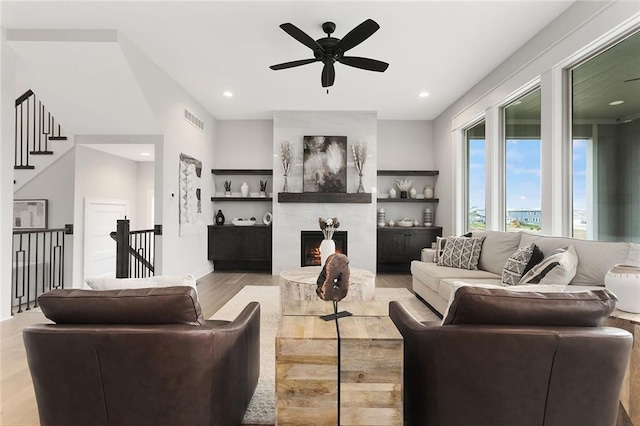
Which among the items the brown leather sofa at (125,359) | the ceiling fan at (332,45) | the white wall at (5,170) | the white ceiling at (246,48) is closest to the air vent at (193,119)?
the white ceiling at (246,48)

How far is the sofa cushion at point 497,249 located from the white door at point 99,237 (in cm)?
547

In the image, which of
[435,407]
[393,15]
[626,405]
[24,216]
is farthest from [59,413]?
[24,216]

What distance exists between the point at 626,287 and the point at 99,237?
6.35 metres

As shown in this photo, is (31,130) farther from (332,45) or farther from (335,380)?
(335,380)

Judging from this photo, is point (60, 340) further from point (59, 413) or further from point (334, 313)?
point (334, 313)

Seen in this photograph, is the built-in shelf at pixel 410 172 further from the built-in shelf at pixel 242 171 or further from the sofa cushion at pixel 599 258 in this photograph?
the sofa cushion at pixel 599 258

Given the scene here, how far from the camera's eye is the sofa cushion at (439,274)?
11.8 ft

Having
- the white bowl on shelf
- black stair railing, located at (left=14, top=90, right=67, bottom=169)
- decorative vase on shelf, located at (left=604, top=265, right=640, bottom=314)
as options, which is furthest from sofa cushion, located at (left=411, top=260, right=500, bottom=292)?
black stair railing, located at (left=14, top=90, right=67, bottom=169)

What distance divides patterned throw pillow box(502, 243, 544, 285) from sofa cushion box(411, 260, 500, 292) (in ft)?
1.53

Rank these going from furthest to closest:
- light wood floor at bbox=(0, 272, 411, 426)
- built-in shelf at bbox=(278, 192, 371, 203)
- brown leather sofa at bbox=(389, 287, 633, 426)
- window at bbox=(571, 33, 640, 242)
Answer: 1. built-in shelf at bbox=(278, 192, 371, 203)
2. window at bbox=(571, 33, 640, 242)
3. light wood floor at bbox=(0, 272, 411, 426)
4. brown leather sofa at bbox=(389, 287, 633, 426)

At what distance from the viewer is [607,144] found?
294 cm

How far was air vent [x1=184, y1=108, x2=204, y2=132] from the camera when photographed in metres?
5.38

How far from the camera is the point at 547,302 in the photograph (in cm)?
135

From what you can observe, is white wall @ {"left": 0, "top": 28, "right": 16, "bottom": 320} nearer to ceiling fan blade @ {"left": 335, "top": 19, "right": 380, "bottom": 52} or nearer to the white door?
the white door
